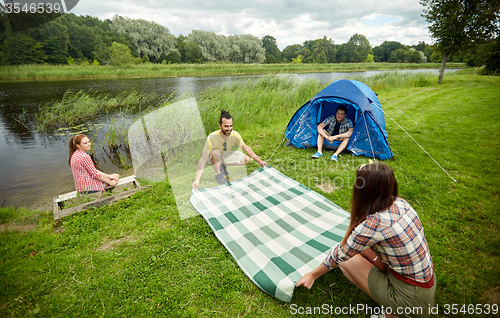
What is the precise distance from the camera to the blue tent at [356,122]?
4.24m

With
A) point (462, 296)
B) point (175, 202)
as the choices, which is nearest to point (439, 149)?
point (462, 296)

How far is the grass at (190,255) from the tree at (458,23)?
10.4 meters

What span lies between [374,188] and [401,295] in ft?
2.48

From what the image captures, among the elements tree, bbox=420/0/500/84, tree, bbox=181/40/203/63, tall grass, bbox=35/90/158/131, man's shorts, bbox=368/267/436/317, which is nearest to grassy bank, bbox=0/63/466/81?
tall grass, bbox=35/90/158/131

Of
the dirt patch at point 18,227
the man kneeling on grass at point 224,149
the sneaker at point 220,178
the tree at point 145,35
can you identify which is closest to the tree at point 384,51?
the tree at point 145,35

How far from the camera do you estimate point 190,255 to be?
225 centimetres

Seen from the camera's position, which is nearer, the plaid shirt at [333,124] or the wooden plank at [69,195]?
the wooden plank at [69,195]

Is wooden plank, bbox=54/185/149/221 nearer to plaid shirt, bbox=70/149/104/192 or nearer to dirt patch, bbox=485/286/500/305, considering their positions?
plaid shirt, bbox=70/149/104/192

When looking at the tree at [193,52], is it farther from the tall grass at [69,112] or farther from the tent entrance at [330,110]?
the tent entrance at [330,110]

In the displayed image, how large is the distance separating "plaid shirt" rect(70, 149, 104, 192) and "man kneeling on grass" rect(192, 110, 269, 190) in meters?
1.53

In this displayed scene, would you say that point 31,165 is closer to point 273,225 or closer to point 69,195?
point 69,195

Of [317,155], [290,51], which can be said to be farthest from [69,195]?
[290,51]

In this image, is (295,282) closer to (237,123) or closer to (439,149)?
(439,149)

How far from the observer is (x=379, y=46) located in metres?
55.0
